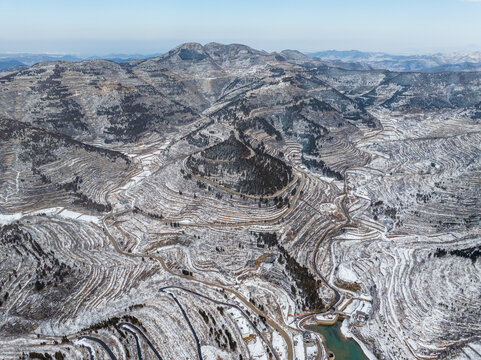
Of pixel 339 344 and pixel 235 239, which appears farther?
pixel 235 239

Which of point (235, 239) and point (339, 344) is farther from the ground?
point (235, 239)

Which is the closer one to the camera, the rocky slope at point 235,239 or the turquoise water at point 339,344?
the turquoise water at point 339,344

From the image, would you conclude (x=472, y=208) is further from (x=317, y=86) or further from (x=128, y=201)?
(x=317, y=86)

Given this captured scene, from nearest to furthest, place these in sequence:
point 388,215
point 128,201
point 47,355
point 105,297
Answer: point 47,355 < point 105,297 < point 388,215 < point 128,201

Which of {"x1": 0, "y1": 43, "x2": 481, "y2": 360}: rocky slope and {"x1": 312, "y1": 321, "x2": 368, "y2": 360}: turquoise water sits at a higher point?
{"x1": 0, "y1": 43, "x2": 481, "y2": 360}: rocky slope

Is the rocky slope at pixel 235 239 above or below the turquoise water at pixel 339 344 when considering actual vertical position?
above

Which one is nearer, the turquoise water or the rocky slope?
the turquoise water

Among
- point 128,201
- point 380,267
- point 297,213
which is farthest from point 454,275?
point 128,201

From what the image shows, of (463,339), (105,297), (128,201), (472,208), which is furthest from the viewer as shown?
(128,201)
